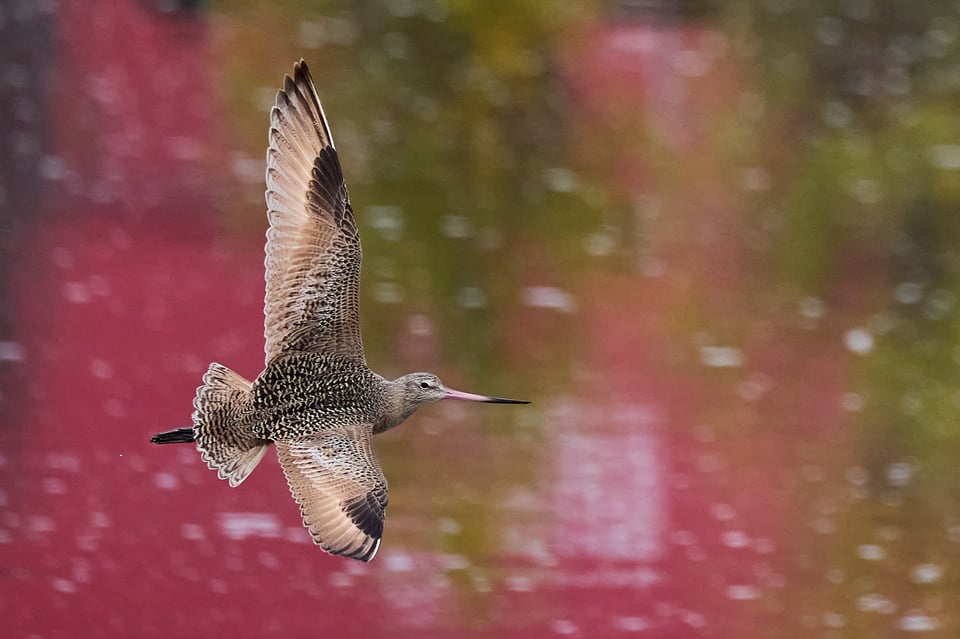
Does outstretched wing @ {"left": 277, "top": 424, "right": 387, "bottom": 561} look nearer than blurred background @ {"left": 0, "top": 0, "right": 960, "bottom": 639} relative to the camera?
Yes

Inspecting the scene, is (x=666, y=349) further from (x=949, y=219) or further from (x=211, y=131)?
(x=211, y=131)

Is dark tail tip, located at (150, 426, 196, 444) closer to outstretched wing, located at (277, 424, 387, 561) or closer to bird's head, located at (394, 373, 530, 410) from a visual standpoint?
outstretched wing, located at (277, 424, 387, 561)

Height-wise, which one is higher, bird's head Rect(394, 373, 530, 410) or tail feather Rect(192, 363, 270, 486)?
bird's head Rect(394, 373, 530, 410)

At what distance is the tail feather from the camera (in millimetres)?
1054

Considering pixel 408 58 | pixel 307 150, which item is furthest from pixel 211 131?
pixel 307 150

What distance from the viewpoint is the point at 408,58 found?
1649mm

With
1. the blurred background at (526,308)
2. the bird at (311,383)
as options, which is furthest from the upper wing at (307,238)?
the blurred background at (526,308)

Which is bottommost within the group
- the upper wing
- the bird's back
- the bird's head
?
the bird's back

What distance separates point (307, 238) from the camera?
1118 millimetres

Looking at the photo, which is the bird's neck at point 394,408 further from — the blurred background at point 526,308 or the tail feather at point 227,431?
the blurred background at point 526,308

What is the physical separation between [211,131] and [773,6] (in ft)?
2.66

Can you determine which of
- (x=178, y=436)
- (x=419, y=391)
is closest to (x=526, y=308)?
(x=419, y=391)

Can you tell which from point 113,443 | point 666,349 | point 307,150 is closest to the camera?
point 307,150

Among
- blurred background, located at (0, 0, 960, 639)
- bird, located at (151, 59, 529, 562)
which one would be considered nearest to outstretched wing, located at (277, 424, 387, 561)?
bird, located at (151, 59, 529, 562)
